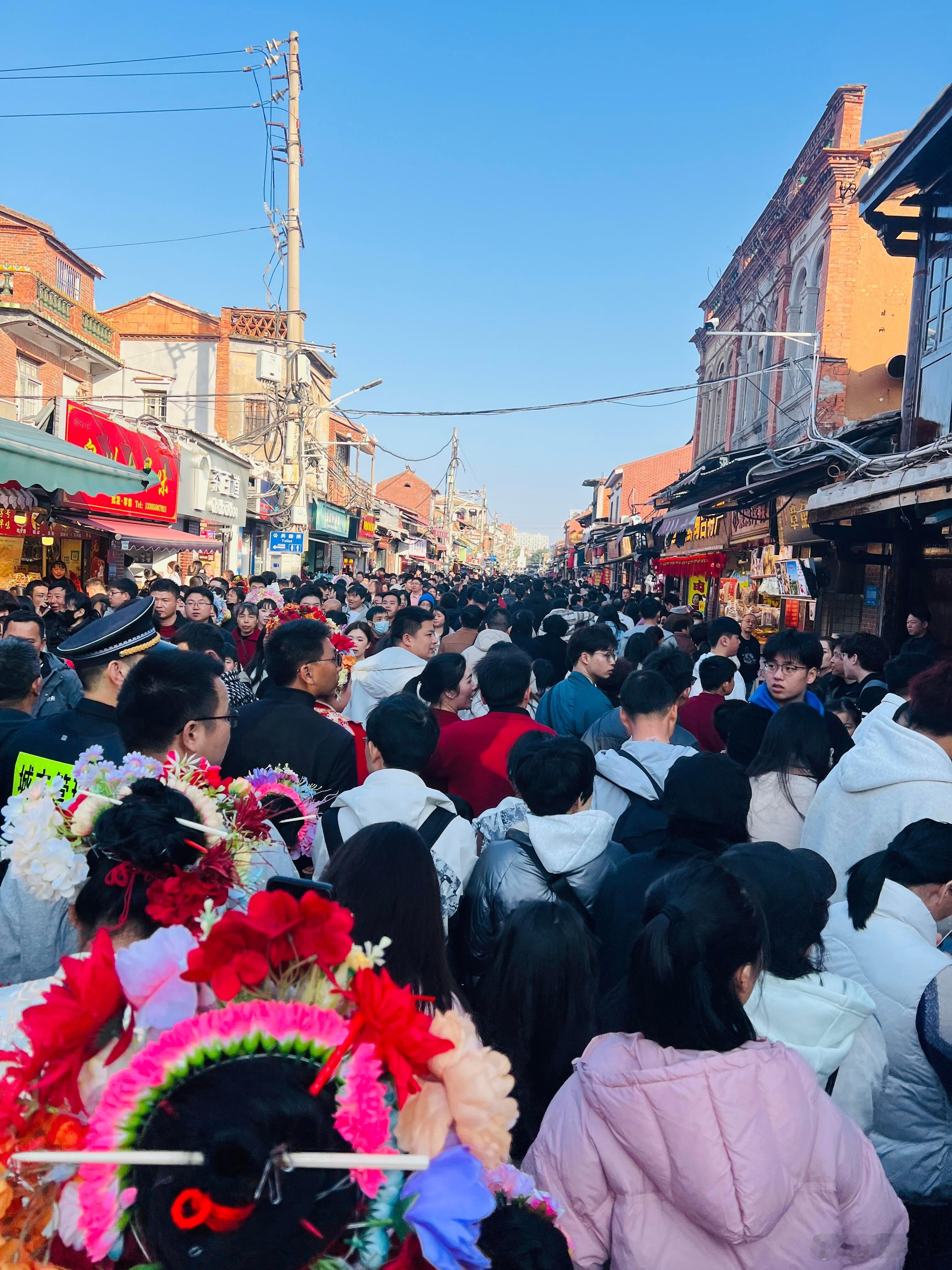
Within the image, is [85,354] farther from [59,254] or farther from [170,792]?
[170,792]

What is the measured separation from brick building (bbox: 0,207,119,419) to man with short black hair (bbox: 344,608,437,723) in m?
12.4

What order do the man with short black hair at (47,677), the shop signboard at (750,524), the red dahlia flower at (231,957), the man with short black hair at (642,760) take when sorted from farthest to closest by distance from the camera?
the shop signboard at (750,524), the man with short black hair at (47,677), the man with short black hair at (642,760), the red dahlia flower at (231,957)

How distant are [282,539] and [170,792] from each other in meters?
16.3

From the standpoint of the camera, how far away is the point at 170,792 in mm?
1844

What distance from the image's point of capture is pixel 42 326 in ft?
53.6

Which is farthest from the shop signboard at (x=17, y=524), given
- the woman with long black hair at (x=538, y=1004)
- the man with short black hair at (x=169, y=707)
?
the woman with long black hair at (x=538, y=1004)

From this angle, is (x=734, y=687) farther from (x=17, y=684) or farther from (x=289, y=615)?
(x=17, y=684)

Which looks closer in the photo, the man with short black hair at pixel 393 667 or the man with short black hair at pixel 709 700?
the man with short black hair at pixel 709 700

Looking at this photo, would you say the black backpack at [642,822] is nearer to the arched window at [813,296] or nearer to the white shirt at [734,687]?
the white shirt at [734,687]

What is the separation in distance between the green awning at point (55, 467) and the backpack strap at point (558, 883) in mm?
5131

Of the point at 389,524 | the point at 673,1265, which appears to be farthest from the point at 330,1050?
the point at 389,524

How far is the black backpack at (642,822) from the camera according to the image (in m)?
3.23

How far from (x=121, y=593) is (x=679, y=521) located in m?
11.5

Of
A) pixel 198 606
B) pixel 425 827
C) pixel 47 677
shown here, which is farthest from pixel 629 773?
pixel 198 606
